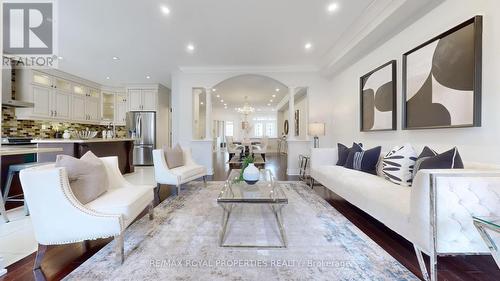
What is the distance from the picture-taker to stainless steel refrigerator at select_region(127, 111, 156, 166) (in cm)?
669

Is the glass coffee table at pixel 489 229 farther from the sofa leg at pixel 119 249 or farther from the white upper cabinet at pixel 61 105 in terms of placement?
the white upper cabinet at pixel 61 105

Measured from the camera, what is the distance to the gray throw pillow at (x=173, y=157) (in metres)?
3.66

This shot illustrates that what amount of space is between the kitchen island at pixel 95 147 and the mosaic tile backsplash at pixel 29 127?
6.89 feet

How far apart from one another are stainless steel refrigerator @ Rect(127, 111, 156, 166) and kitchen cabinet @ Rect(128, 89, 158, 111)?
29 centimetres

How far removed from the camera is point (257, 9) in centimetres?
292

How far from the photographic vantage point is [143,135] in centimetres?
670

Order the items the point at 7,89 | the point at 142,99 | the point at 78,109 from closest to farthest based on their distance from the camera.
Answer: the point at 7,89 → the point at 78,109 → the point at 142,99

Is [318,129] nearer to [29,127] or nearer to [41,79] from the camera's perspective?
[41,79]

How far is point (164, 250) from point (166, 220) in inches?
26.5

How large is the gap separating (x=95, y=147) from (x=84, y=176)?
10.1 feet

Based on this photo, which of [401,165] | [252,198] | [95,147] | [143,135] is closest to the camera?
[252,198]

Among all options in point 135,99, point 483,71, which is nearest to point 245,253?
point 483,71

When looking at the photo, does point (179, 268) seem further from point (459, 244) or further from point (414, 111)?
point (414, 111)

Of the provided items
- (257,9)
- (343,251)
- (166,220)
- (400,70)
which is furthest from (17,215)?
(400,70)
